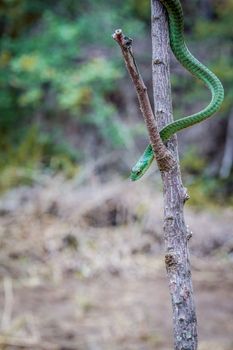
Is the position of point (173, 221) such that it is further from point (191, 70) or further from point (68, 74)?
point (68, 74)

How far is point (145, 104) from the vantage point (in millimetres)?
1217

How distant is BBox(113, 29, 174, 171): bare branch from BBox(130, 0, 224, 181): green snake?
75 mm

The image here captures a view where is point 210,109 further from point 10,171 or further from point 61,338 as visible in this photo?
point 10,171

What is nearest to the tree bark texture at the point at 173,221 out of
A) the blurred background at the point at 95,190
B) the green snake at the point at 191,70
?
the green snake at the point at 191,70

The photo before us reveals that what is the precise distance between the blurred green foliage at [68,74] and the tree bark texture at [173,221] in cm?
571

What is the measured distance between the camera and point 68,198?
21.4ft

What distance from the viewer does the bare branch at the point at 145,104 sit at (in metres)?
1.11

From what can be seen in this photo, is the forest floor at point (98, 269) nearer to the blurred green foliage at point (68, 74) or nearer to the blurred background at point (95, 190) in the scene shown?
the blurred background at point (95, 190)

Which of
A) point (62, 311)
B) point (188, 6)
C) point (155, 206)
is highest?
point (188, 6)

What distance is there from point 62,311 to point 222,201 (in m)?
4.19

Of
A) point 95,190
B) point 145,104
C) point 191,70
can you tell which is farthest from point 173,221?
point 95,190

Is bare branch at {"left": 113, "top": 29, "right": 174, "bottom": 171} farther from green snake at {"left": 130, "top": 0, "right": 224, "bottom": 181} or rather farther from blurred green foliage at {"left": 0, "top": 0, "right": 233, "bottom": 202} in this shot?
blurred green foliage at {"left": 0, "top": 0, "right": 233, "bottom": 202}

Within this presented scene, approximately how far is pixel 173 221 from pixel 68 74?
21.1ft

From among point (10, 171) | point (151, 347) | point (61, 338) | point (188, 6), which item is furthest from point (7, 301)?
point (188, 6)
